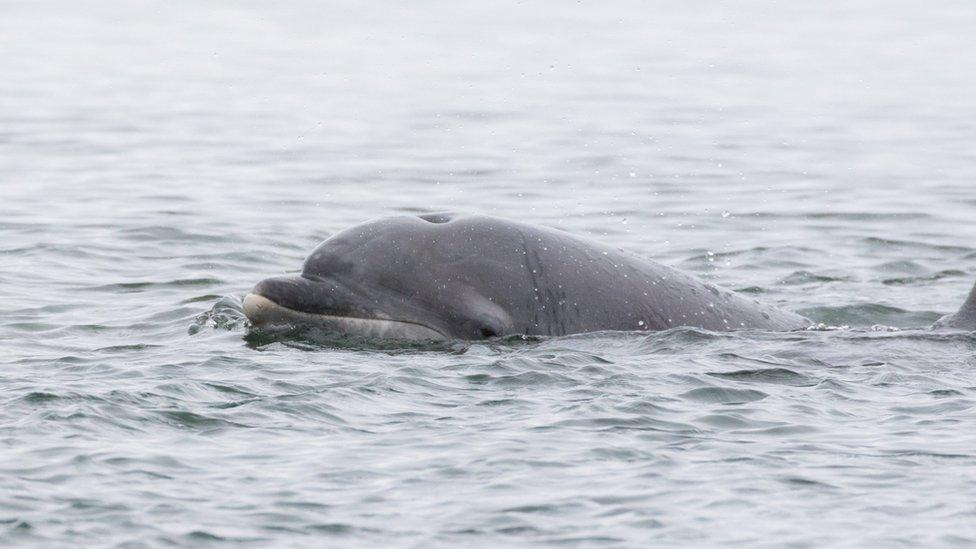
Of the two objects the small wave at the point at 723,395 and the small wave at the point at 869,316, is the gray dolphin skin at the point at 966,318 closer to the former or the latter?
the small wave at the point at 723,395

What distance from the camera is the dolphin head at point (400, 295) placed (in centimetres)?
1384

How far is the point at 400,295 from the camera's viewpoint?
13.9 metres

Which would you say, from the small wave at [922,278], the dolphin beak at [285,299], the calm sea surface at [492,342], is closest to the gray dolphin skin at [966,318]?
the calm sea surface at [492,342]

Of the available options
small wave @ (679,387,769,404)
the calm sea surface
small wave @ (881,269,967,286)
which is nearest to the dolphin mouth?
the calm sea surface

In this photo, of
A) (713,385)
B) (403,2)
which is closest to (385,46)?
(403,2)

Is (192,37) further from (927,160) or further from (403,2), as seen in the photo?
(927,160)

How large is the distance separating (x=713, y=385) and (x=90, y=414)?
4.29 meters

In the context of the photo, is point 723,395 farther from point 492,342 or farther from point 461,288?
point 461,288

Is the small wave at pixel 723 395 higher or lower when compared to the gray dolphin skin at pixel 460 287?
lower

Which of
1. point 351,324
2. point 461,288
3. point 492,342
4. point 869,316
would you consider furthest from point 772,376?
point 869,316

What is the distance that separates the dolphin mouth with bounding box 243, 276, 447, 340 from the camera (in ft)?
45.3

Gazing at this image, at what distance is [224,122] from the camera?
31.8 m

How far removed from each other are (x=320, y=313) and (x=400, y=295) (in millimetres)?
624

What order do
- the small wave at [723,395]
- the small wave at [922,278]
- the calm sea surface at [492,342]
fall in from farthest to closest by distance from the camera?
the small wave at [922,278] → the small wave at [723,395] → the calm sea surface at [492,342]
